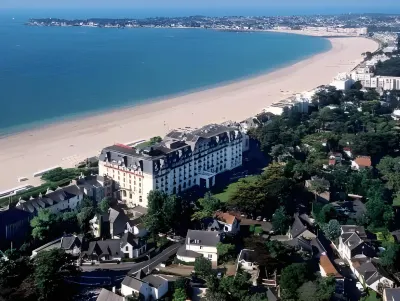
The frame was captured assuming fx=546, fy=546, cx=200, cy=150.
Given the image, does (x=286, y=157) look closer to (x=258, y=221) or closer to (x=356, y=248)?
(x=258, y=221)

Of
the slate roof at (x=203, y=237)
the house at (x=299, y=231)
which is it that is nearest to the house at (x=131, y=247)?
the slate roof at (x=203, y=237)

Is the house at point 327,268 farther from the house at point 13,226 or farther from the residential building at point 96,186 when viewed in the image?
the house at point 13,226

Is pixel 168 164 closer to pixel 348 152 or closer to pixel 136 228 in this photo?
pixel 136 228

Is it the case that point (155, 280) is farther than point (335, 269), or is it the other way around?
point (335, 269)

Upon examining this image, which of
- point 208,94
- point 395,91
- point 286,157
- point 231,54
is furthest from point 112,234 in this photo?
point 231,54

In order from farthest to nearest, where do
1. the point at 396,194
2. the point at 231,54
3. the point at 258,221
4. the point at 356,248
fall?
the point at 231,54 < the point at 396,194 < the point at 258,221 < the point at 356,248

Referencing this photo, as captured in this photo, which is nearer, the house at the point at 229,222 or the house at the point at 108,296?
the house at the point at 108,296
